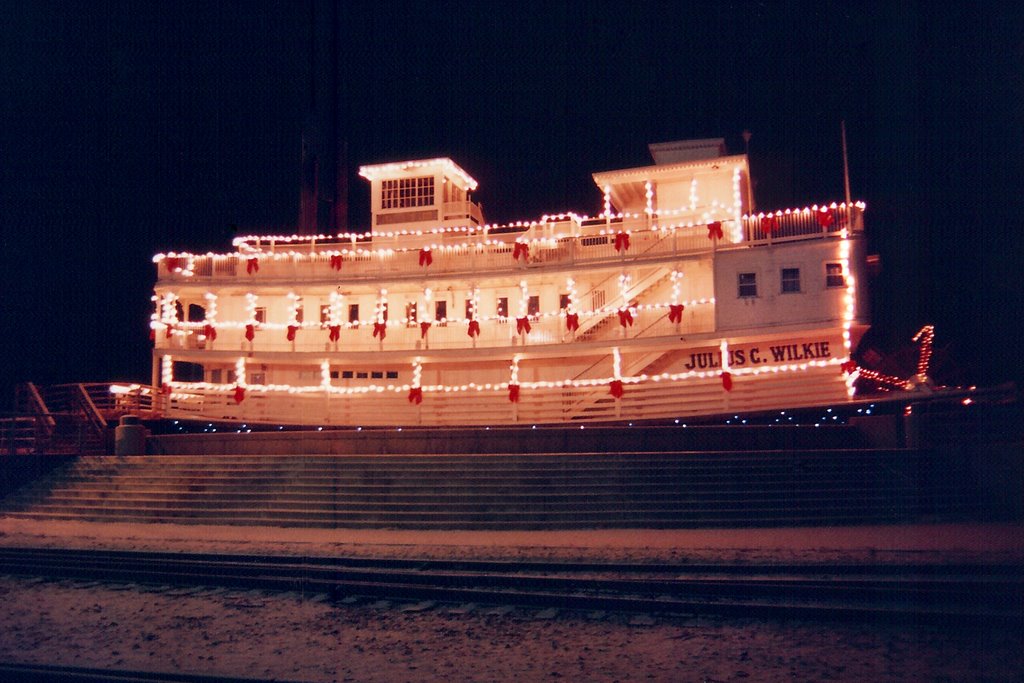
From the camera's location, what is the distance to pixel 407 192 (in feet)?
99.0

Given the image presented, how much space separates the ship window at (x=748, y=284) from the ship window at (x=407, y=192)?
11847 millimetres

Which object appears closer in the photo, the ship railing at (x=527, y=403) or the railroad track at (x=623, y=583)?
the railroad track at (x=623, y=583)

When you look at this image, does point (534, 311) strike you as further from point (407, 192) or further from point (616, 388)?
point (407, 192)

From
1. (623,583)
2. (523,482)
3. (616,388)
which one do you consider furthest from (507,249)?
(623,583)

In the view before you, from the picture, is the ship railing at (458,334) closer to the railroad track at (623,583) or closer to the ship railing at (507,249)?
the ship railing at (507,249)

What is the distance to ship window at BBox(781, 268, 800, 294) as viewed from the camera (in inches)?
925

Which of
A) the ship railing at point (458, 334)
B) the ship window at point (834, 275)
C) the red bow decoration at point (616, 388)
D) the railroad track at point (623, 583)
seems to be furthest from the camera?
the ship railing at point (458, 334)

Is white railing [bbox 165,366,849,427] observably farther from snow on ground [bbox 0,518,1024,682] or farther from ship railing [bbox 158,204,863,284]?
snow on ground [bbox 0,518,1024,682]

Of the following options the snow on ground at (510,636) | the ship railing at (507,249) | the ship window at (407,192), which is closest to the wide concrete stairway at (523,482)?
the snow on ground at (510,636)

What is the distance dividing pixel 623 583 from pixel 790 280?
1456 cm

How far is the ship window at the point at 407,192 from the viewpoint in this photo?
30016mm

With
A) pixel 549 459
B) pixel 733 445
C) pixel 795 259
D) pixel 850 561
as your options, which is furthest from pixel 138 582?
pixel 795 259

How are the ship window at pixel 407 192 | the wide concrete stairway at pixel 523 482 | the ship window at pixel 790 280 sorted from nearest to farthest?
the wide concrete stairway at pixel 523 482 < the ship window at pixel 790 280 < the ship window at pixel 407 192

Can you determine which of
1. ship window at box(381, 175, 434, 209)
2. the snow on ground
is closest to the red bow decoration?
the snow on ground
